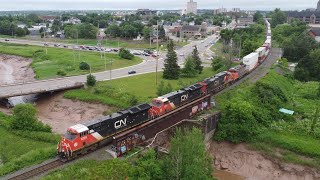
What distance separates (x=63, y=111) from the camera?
58.1 meters

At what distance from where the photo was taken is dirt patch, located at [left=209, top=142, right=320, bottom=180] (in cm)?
4012

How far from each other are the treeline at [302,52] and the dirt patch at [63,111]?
49.0m

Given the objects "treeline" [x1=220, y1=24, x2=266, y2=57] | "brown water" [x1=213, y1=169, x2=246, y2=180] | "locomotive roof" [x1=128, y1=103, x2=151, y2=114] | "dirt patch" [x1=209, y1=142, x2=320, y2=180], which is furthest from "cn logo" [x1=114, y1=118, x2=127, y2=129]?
"treeline" [x1=220, y1=24, x2=266, y2=57]

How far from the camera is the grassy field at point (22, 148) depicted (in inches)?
1236

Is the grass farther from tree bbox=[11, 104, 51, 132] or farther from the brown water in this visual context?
the brown water

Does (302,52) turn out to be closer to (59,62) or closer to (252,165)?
(252,165)

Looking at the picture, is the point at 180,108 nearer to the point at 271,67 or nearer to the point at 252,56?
the point at 252,56

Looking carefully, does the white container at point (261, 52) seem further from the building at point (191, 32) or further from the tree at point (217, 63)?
the building at point (191, 32)

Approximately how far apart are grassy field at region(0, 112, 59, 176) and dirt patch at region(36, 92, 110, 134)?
7565mm

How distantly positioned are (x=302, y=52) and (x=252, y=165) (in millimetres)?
63688

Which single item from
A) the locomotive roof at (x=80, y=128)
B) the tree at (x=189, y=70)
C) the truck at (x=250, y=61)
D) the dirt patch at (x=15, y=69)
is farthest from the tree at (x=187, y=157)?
the dirt patch at (x=15, y=69)

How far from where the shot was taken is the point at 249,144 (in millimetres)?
44594

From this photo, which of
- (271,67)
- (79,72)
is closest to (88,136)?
(79,72)

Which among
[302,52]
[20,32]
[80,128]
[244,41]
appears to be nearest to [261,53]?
[302,52]
